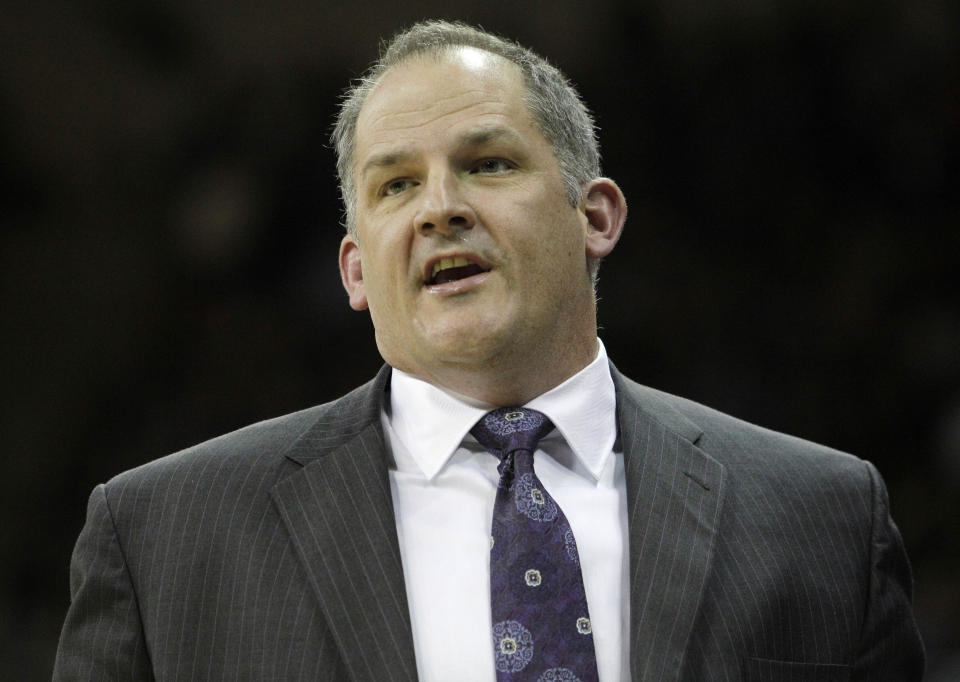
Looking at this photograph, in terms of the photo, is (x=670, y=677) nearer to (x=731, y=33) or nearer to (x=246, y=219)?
(x=246, y=219)

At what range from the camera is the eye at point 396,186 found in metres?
1.70

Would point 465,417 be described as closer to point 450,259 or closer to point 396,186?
point 450,259

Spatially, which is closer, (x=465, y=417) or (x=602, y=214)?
(x=465, y=417)

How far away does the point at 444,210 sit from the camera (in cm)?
160

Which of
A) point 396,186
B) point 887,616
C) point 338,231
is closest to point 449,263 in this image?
point 396,186

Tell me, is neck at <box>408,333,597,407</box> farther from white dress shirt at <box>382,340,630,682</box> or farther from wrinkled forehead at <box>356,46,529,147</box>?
wrinkled forehead at <box>356,46,529,147</box>

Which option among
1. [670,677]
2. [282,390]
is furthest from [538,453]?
[282,390]

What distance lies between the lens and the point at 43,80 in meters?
2.62

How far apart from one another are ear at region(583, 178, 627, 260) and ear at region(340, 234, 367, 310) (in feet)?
1.13

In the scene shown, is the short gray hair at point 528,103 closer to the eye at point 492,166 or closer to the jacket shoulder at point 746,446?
the eye at point 492,166

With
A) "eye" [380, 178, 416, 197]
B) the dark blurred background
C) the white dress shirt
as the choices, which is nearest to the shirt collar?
the white dress shirt

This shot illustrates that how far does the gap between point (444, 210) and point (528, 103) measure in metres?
0.25

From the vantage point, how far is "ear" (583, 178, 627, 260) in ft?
6.00

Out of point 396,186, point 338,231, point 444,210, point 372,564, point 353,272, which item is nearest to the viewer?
point 372,564
